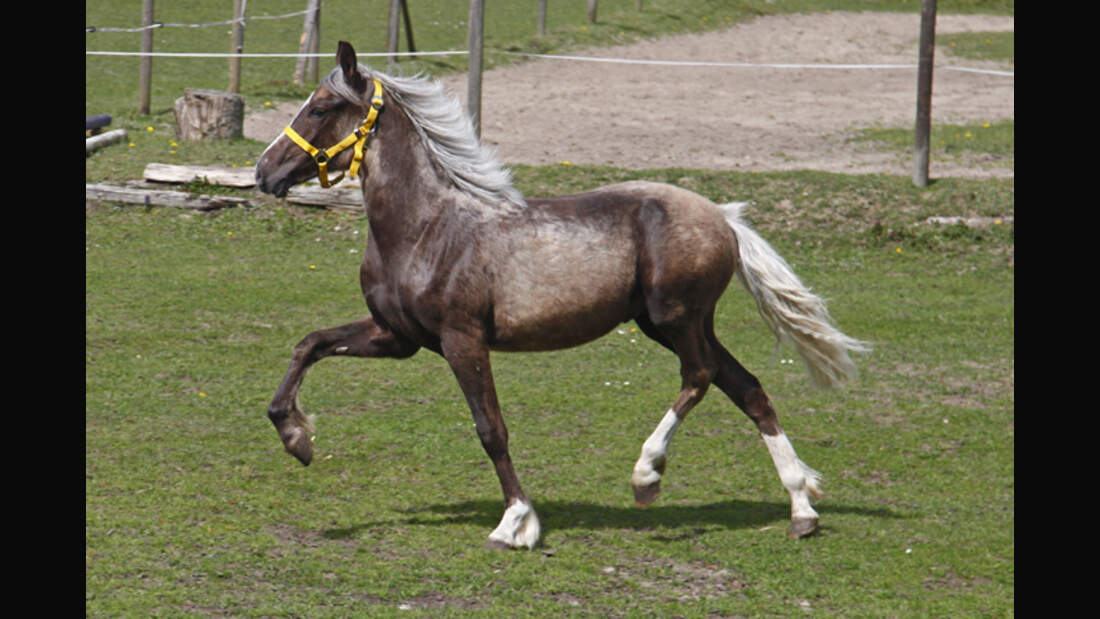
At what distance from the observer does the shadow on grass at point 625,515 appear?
6980mm

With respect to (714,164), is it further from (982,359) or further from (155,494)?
(155,494)

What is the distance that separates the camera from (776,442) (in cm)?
690

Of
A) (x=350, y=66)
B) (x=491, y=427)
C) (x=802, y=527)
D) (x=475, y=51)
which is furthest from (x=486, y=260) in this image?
(x=475, y=51)

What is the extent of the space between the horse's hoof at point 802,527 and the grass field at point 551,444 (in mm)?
51

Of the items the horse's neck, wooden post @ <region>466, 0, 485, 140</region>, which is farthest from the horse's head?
wooden post @ <region>466, 0, 485, 140</region>

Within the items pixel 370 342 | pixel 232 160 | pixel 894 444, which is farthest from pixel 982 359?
pixel 232 160

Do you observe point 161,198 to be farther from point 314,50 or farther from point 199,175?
point 314,50

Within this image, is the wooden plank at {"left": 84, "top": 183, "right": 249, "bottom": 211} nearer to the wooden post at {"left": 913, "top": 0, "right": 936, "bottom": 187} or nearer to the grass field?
the grass field

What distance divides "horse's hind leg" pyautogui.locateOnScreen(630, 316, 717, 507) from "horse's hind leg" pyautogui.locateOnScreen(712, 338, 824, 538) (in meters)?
0.24

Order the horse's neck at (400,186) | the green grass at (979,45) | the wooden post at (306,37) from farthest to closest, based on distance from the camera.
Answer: the green grass at (979,45) < the wooden post at (306,37) < the horse's neck at (400,186)

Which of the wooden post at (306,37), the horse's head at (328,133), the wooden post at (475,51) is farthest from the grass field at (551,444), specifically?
the wooden post at (306,37)

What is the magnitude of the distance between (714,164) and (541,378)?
744 centimetres

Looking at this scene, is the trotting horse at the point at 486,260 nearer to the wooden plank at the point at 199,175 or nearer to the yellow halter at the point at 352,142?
the yellow halter at the point at 352,142

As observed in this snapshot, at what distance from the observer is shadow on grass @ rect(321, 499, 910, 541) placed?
22.9 ft
